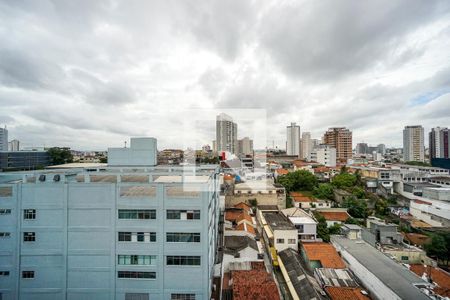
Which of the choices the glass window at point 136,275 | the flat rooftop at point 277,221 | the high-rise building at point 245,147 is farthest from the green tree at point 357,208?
the high-rise building at point 245,147

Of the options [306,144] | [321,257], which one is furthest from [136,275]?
[306,144]

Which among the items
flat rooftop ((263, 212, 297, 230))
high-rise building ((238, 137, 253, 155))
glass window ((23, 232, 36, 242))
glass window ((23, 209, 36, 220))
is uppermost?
high-rise building ((238, 137, 253, 155))

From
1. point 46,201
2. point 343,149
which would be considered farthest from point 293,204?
point 343,149

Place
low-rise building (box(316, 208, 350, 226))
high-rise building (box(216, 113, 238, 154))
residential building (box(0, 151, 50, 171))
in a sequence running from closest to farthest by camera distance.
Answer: low-rise building (box(316, 208, 350, 226)), high-rise building (box(216, 113, 238, 154)), residential building (box(0, 151, 50, 171))

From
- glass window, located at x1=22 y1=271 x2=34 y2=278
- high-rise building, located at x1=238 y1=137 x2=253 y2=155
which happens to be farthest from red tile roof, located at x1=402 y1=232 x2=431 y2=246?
high-rise building, located at x1=238 y1=137 x2=253 y2=155

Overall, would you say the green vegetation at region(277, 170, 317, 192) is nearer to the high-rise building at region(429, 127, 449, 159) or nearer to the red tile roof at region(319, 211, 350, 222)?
the red tile roof at region(319, 211, 350, 222)
